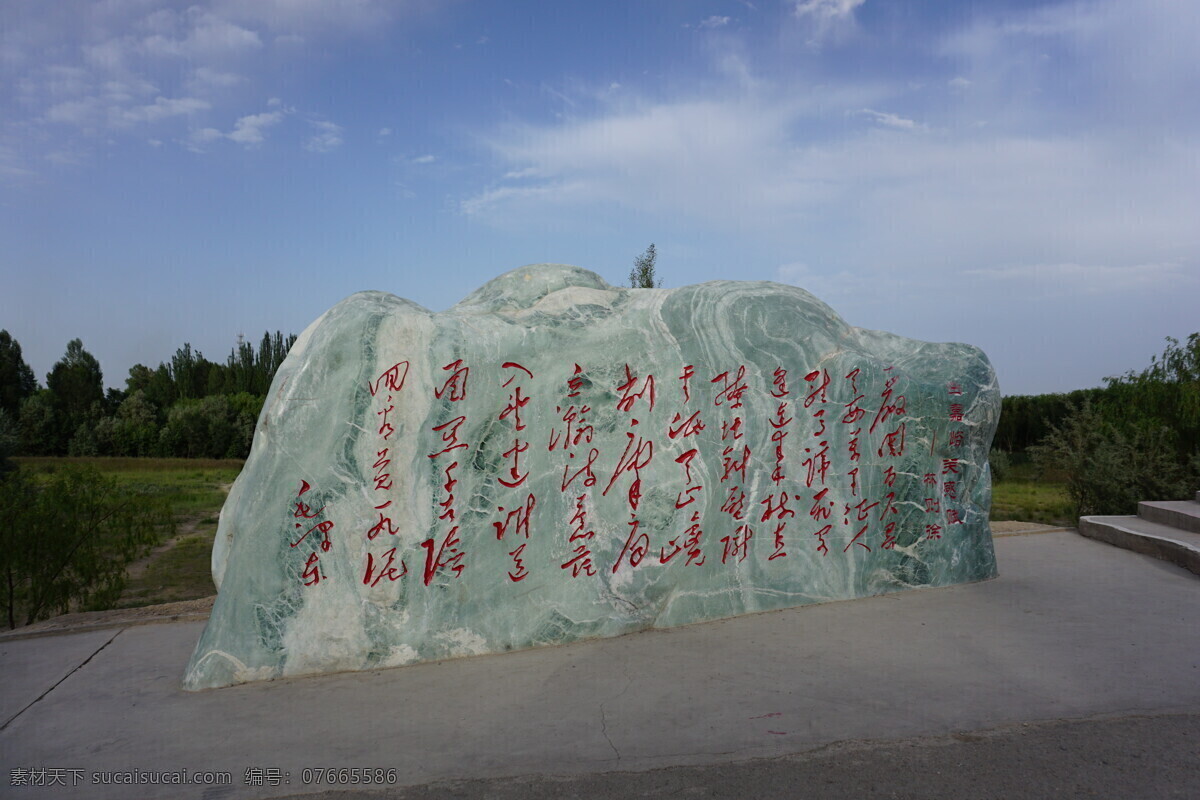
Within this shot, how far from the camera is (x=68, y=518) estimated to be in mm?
6941

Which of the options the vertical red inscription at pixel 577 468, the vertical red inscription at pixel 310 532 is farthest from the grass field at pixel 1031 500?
the vertical red inscription at pixel 310 532

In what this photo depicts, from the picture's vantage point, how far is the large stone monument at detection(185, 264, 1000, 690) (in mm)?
4523

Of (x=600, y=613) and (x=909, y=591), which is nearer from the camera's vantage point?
(x=600, y=613)

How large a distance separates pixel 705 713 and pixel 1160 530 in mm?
6210

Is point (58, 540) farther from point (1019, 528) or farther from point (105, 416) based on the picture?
point (105, 416)

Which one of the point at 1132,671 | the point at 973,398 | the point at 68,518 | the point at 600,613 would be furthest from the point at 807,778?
the point at 68,518

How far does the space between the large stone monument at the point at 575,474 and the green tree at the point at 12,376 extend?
21314 millimetres

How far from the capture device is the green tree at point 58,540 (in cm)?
674

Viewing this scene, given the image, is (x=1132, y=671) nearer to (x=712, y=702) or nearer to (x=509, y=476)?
(x=712, y=702)

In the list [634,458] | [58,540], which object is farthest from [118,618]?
[634,458]

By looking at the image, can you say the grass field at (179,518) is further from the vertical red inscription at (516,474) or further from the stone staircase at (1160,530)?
the stone staircase at (1160,530)

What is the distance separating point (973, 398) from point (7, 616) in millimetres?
8237

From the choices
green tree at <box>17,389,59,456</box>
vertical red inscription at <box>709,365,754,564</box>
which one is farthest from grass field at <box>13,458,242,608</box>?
vertical red inscription at <box>709,365,754,564</box>

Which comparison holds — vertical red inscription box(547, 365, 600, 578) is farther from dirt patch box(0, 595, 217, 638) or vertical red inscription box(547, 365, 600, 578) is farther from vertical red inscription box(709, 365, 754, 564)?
dirt patch box(0, 595, 217, 638)
